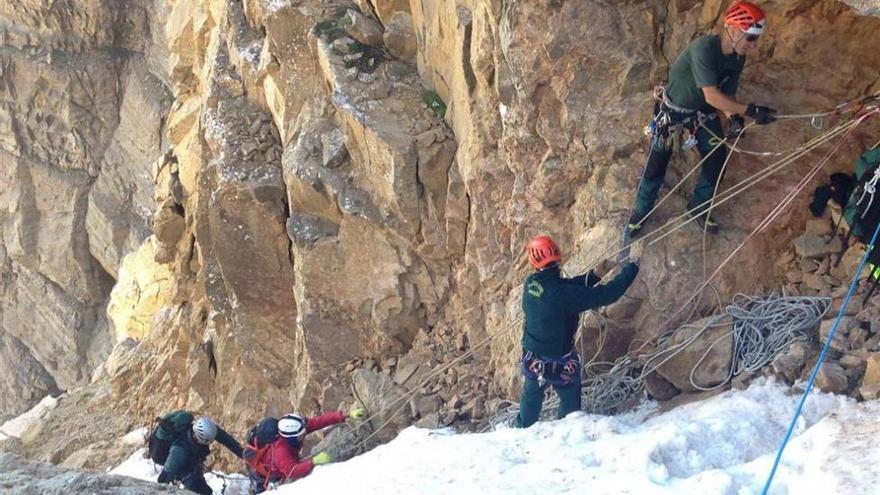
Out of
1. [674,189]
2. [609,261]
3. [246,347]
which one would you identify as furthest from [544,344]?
[246,347]

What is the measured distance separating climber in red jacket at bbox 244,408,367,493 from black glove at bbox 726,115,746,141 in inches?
194

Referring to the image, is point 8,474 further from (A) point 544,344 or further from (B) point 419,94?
(B) point 419,94

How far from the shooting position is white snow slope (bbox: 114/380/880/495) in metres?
4.61

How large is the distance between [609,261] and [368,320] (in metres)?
4.06

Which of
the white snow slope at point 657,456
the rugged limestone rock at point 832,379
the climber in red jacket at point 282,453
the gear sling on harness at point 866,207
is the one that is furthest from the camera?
the climber in red jacket at point 282,453

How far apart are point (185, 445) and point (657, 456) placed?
5526mm

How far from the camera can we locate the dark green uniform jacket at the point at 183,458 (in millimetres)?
8516

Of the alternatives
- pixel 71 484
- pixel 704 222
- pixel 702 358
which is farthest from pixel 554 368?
pixel 71 484

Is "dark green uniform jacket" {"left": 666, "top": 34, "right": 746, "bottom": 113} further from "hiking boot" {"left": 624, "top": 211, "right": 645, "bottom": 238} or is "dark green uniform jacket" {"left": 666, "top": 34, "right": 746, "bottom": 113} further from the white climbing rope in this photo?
the white climbing rope

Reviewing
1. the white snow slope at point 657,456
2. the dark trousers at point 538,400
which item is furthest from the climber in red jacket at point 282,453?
the dark trousers at point 538,400

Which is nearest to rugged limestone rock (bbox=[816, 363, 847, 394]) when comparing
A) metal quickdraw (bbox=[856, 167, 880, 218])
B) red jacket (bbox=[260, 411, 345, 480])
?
metal quickdraw (bbox=[856, 167, 880, 218])

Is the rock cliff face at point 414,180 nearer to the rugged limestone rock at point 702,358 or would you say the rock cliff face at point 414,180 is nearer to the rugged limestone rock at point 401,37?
the rugged limestone rock at point 401,37

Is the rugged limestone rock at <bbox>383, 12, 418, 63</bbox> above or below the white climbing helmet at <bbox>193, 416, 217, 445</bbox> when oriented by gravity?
above

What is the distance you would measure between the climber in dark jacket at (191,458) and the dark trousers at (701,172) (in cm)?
527
